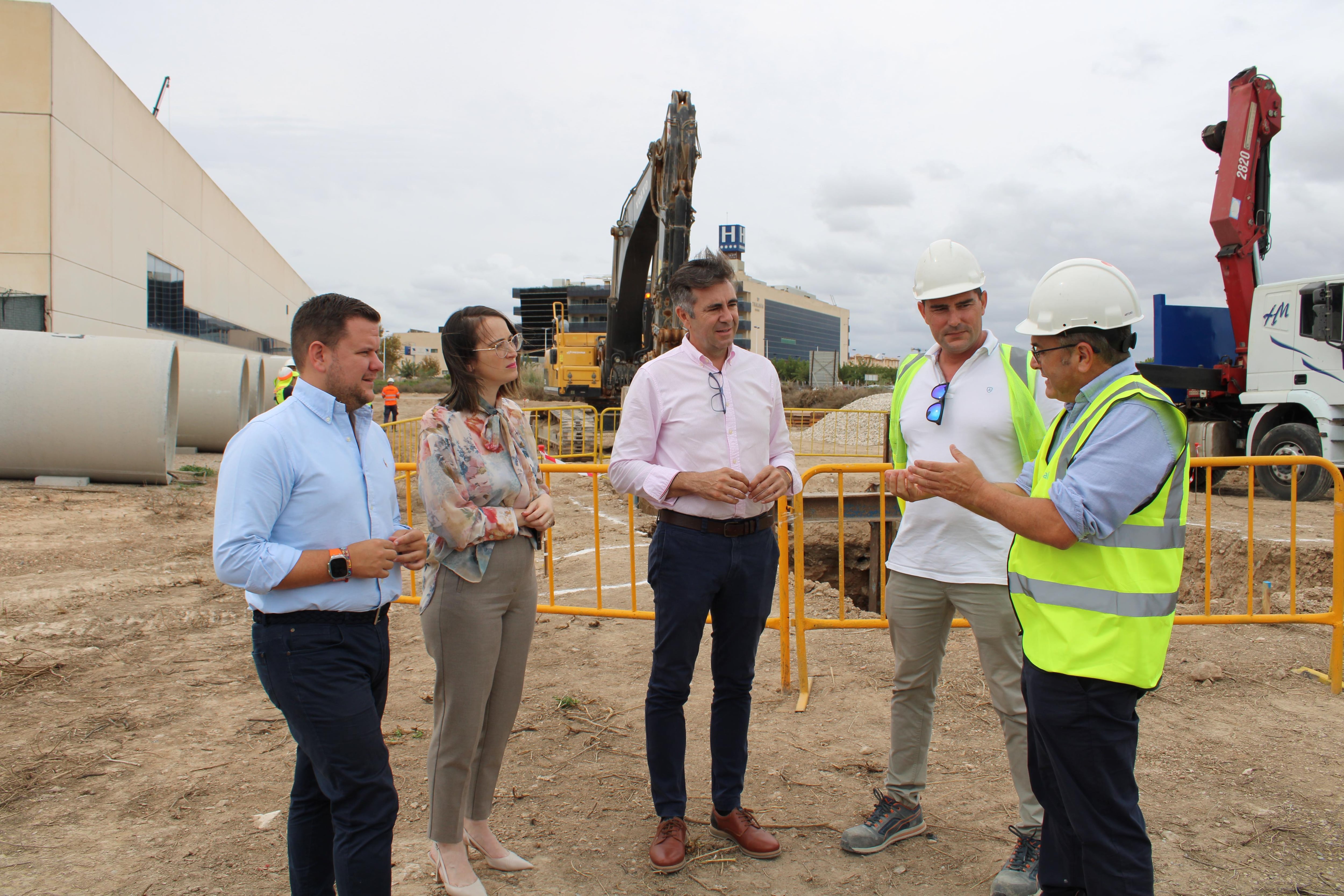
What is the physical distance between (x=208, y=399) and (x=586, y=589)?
518 inches

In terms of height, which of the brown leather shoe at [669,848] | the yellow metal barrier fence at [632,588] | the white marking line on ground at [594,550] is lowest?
the brown leather shoe at [669,848]

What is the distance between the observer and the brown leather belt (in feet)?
9.82

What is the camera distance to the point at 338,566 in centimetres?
217

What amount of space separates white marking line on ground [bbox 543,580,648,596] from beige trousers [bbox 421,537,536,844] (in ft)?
12.8

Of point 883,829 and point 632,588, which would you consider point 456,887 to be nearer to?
point 883,829

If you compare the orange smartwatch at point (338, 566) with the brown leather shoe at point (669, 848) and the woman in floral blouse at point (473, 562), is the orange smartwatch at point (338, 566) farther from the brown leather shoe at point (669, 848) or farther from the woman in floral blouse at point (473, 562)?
the brown leather shoe at point (669, 848)

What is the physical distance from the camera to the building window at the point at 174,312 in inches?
1027

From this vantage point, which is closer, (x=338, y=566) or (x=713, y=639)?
(x=338, y=566)

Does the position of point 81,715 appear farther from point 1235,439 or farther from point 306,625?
point 1235,439

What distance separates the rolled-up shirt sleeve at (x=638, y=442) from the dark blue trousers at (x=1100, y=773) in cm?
145

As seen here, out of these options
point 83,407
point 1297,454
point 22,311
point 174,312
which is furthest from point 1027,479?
point 174,312

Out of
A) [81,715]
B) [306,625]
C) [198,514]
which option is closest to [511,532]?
[306,625]

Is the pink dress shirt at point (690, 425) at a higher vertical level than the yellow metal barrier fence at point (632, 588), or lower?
higher

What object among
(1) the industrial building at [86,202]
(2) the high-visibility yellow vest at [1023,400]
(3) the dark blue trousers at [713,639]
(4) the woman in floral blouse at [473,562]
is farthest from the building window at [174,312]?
(2) the high-visibility yellow vest at [1023,400]
